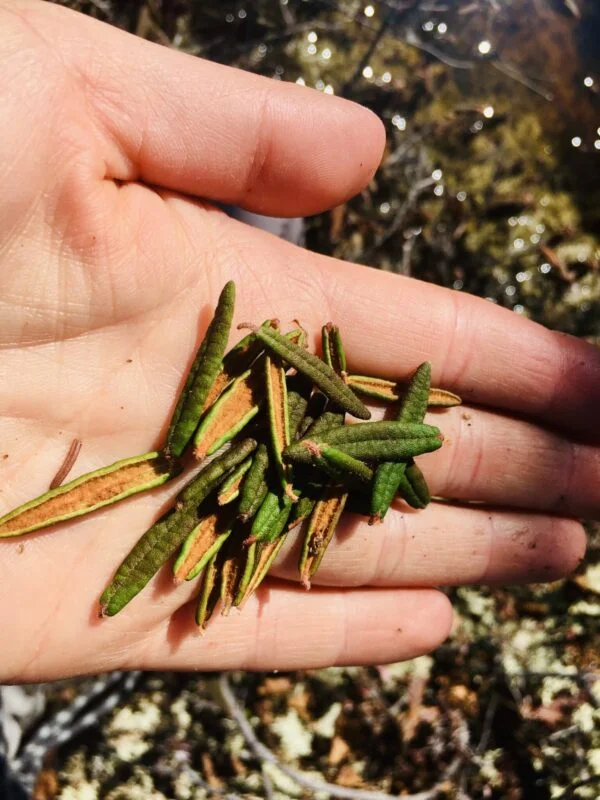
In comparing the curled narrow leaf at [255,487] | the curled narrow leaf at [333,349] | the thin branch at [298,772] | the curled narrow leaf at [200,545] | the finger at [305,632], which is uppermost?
the curled narrow leaf at [333,349]

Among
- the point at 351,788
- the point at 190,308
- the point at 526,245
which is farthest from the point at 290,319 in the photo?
the point at 351,788

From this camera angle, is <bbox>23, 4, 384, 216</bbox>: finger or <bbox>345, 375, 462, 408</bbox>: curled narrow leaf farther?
<bbox>345, 375, 462, 408</bbox>: curled narrow leaf

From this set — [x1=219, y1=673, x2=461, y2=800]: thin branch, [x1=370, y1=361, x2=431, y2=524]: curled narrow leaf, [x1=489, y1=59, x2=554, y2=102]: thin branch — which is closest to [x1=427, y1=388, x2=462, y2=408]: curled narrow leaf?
[x1=370, y1=361, x2=431, y2=524]: curled narrow leaf

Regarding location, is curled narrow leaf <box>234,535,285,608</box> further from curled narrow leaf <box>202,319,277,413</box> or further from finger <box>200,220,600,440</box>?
finger <box>200,220,600,440</box>

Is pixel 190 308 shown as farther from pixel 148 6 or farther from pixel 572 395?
pixel 148 6

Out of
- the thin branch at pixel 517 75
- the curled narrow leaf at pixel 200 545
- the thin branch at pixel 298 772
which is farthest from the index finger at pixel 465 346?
the thin branch at pixel 298 772

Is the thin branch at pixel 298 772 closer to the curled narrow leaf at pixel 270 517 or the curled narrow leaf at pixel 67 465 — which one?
the curled narrow leaf at pixel 270 517
